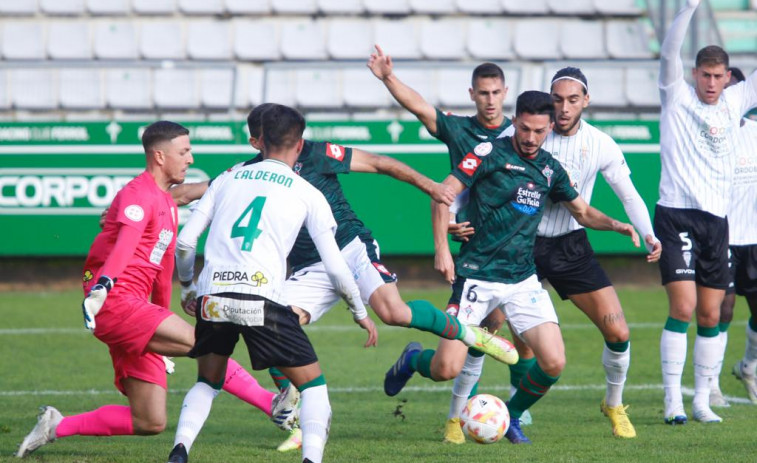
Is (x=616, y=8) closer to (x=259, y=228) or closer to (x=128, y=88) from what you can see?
(x=128, y=88)

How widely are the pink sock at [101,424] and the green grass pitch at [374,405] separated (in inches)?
6.3

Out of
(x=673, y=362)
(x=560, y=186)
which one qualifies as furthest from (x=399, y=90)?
(x=673, y=362)

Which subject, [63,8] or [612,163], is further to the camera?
[63,8]

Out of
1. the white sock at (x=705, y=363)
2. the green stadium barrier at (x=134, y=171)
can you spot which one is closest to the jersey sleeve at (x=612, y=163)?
the white sock at (x=705, y=363)

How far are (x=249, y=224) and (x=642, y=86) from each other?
1171 cm

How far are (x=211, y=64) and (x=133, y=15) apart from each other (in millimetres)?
3386

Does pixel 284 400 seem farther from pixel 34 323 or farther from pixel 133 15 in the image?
pixel 133 15

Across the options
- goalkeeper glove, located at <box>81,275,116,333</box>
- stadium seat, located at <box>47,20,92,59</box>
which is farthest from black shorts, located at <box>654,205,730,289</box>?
stadium seat, located at <box>47,20,92,59</box>

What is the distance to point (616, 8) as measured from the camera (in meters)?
18.5

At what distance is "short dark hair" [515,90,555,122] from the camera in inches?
259

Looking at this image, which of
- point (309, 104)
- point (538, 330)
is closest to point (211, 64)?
point (309, 104)

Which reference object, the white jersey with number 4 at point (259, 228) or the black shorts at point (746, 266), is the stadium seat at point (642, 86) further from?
the white jersey with number 4 at point (259, 228)

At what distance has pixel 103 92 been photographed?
637 inches

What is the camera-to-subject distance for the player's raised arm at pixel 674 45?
7.35 m
